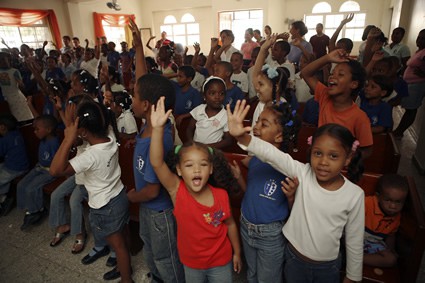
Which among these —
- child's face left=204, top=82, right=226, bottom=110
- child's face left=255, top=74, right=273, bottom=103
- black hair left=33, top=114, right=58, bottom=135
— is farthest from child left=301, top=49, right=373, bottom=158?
black hair left=33, top=114, right=58, bottom=135

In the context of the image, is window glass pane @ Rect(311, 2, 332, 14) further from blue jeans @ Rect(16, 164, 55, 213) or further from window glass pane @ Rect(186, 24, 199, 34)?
blue jeans @ Rect(16, 164, 55, 213)

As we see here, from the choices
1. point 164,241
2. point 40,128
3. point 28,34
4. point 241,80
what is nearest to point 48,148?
point 40,128

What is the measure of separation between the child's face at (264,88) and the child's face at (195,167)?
1182mm

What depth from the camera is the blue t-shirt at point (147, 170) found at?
61.5 inches

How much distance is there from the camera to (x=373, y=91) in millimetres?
2830

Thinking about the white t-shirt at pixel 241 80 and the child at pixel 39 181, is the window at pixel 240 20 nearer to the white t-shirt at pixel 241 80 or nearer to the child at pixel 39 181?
the white t-shirt at pixel 241 80

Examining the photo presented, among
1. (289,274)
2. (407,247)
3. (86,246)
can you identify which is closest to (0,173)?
(86,246)

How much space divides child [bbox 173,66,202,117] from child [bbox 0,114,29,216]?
1843 millimetres

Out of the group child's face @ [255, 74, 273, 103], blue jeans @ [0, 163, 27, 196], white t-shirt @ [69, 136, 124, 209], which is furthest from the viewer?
blue jeans @ [0, 163, 27, 196]

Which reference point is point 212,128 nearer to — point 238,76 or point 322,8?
point 238,76

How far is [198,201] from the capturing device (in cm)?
150

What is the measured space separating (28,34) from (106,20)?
4.01 m

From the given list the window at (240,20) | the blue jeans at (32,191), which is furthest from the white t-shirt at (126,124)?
the window at (240,20)

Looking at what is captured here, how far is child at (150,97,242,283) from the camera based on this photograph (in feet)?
4.72
